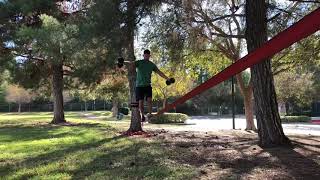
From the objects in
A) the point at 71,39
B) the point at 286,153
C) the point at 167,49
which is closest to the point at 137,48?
the point at 167,49

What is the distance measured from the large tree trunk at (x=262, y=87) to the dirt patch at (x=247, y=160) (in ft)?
1.33

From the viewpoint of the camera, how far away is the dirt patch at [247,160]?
7293mm

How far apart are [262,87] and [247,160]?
2578mm

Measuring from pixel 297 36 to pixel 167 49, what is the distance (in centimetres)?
1269

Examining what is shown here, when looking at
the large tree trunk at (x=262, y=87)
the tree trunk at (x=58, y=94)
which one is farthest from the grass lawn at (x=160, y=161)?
the tree trunk at (x=58, y=94)

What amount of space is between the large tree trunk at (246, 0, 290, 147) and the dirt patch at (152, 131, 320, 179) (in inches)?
15.9

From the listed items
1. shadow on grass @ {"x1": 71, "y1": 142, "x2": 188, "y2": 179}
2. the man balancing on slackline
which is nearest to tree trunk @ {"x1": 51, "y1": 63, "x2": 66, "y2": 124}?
the man balancing on slackline

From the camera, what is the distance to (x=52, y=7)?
70.3 ft

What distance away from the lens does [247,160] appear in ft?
28.4

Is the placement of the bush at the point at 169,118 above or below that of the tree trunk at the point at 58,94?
below

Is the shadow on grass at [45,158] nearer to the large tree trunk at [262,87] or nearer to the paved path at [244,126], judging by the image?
the large tree trunk at [262,87]

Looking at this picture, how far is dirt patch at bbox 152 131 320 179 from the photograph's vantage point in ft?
23.9

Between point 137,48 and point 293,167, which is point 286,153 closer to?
point 293,167

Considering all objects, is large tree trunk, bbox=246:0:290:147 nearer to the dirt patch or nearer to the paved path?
the dirt patch
